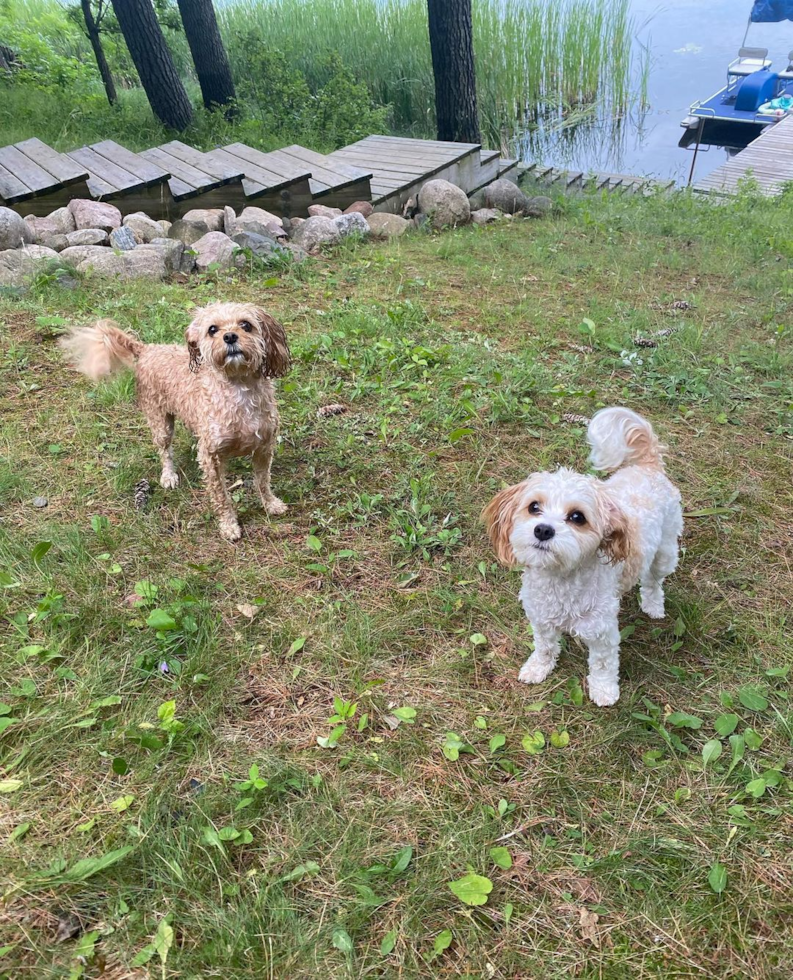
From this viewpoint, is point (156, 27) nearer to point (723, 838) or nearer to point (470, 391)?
point (470, 391)

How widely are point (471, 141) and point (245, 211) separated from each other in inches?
221

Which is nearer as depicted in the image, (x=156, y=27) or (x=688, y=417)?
(x=688, y=417)

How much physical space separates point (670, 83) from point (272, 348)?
20132 mm

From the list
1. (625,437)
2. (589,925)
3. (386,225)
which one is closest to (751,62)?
(386,225)

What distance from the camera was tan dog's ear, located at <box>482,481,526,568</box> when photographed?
2742 millimetres

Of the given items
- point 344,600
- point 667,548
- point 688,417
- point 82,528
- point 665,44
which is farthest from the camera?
point 665,44

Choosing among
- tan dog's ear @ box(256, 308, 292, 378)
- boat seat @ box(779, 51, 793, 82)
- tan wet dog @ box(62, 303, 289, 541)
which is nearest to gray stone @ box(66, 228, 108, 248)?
tan wet dog @ box(62, 303, 289, 541)

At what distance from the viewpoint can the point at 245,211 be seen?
26.4 ft

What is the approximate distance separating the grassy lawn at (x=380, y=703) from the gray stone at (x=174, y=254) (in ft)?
5.96

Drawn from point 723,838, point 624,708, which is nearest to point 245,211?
point 624,708

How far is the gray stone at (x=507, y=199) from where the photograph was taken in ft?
33.7

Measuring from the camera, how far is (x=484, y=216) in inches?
382

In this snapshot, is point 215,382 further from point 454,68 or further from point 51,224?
point 454,68

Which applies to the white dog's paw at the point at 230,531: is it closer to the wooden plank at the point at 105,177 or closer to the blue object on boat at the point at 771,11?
the wooden plank at the point at 105,177
